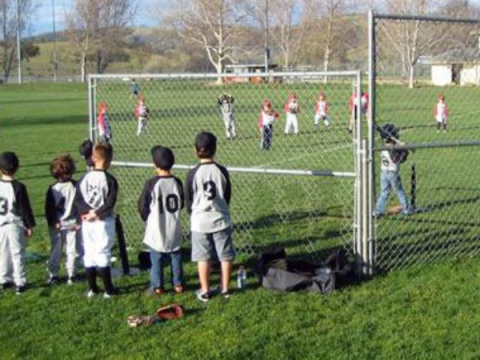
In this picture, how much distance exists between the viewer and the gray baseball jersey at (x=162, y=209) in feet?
22.0

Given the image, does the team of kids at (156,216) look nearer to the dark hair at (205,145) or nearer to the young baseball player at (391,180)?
the dark hair at (205,145)

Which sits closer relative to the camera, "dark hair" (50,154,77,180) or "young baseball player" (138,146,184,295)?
"young baseball player" (138,146,184,295)

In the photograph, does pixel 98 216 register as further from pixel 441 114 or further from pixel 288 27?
pixel 288 27

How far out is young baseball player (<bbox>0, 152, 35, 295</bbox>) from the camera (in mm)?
6863

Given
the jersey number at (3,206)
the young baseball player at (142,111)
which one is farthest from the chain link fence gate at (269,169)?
the jersey number at (3,206)

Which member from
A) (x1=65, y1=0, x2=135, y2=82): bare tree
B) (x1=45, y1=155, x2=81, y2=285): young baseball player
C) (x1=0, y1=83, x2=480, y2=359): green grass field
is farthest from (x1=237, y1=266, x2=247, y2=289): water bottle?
(x1=65, y1=0, x2=135, y2=82): bare tree

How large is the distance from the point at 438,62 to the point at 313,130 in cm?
1948

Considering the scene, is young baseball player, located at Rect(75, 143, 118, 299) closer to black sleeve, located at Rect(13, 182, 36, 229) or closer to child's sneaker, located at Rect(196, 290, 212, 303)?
black sleeve, located at Rect(13, 182, 36, 229)

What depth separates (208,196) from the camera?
6.54 meters

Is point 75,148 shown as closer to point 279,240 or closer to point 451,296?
point 279,240

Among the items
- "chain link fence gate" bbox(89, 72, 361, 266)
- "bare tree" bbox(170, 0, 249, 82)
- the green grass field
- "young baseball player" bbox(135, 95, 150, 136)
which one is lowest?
the green grass field

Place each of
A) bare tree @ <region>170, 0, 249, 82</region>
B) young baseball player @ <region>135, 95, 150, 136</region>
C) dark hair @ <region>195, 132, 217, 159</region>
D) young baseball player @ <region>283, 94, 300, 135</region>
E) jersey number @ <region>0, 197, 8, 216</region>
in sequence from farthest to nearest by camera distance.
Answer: bare tree @ <region>170, 0, 249, 82</region>
young baseball player @ <region>283, 94, 300, 135</region>
young baseball player @ <region>135, 95, 150, 136</region>
jersey number @ <region>0, 197, 8, 216</region>
dark hair @ <region>195, 132, 217, 159</region>

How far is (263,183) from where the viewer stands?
13.6 metres

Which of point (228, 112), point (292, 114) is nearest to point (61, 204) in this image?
point (228, 112)
